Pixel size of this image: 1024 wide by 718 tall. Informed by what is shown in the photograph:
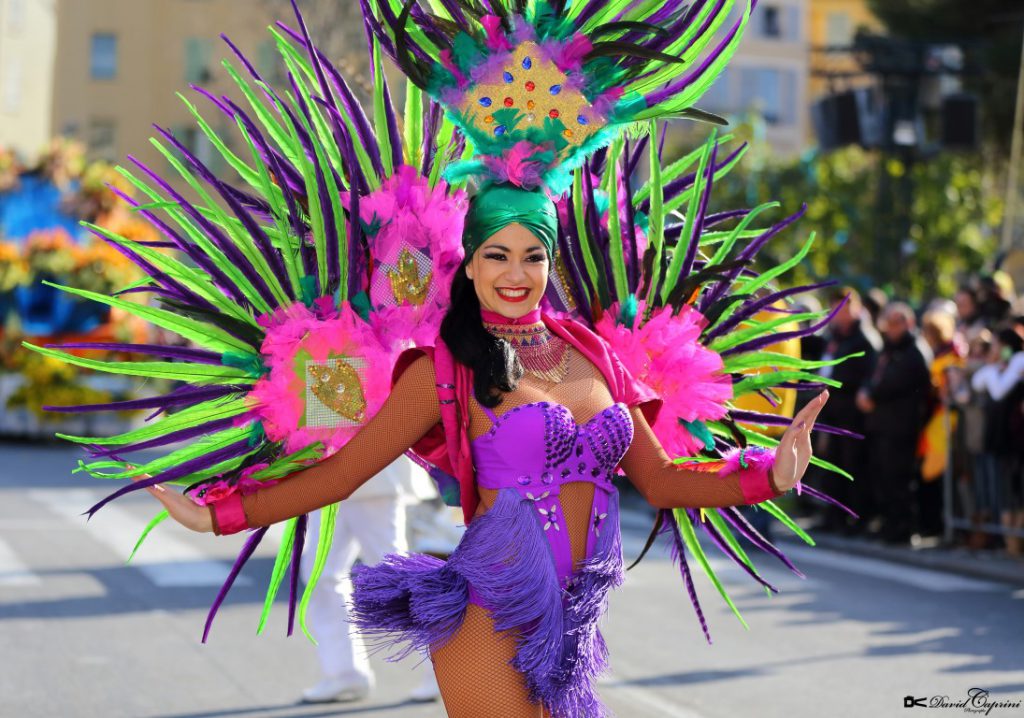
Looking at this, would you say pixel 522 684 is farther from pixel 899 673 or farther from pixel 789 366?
pixel 899 673

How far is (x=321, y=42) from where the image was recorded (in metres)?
27.5

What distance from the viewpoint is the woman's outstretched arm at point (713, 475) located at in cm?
412

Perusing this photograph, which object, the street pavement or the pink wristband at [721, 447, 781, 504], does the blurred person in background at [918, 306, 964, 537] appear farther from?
Answer: the pink wristband at [721, 447, 781, 504]

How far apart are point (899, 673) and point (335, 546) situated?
2771mm

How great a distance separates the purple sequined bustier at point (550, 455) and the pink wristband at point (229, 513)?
1.98 ft

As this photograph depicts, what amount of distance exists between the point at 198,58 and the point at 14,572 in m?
46.6

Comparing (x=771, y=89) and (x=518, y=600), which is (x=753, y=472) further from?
(x=771, y=89)

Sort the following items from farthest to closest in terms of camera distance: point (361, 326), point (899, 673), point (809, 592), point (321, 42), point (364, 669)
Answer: point (321, 42), point (809, 592), point (899, 673), point (364, 669), point (361, 326)

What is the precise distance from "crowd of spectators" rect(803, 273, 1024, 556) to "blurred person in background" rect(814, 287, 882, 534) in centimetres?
1

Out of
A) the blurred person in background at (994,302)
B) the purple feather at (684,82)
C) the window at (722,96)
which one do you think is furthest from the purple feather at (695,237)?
the window at (722,96)

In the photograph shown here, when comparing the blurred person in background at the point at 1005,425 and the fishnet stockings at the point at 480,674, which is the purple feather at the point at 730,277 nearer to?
the fishnet stockings at the point at 480,674

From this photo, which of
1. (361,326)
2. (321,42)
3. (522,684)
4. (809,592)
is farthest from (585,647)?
(321,42)

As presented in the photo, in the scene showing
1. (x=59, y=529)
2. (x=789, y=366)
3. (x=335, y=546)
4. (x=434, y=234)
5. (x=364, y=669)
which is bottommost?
(x=59, y=529)

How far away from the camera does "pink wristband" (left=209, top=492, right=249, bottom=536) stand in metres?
4.17
